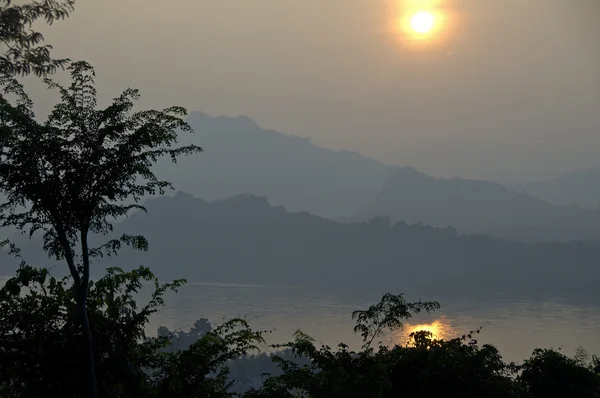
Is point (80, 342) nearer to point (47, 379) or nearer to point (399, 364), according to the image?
point (47, 379)

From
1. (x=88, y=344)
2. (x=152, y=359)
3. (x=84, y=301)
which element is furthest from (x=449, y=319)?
(x=84, y=301)

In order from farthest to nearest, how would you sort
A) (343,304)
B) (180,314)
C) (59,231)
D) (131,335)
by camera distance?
(343,304) → (180,314) → (131,335) → (59,231)

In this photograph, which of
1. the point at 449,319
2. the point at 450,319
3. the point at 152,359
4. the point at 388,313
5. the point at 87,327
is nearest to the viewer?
the point at 87,327

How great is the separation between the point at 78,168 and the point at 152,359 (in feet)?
10.3

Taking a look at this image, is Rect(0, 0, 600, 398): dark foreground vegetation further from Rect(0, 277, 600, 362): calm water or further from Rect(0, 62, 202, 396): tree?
Rect(0, 277, 600, 362): calm water

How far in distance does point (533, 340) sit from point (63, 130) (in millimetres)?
133474

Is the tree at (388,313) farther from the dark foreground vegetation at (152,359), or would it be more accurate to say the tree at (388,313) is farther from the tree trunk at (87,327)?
the tree trunk at (87,327)

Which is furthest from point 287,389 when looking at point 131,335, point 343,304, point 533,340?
point 343,304

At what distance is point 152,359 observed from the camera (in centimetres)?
972

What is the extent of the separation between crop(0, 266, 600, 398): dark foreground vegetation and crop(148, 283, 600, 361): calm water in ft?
349

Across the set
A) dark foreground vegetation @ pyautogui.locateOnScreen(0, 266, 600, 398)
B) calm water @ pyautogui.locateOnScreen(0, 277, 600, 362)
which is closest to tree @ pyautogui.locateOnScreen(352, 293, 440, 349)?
dark foreground vegetation @ pyautogui.locateOnScreen(0, 266, 600, 398)

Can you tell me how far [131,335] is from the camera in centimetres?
962

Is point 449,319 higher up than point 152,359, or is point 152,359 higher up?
point 449,319

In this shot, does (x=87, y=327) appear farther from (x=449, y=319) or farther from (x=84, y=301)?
(x=449, y=319)
